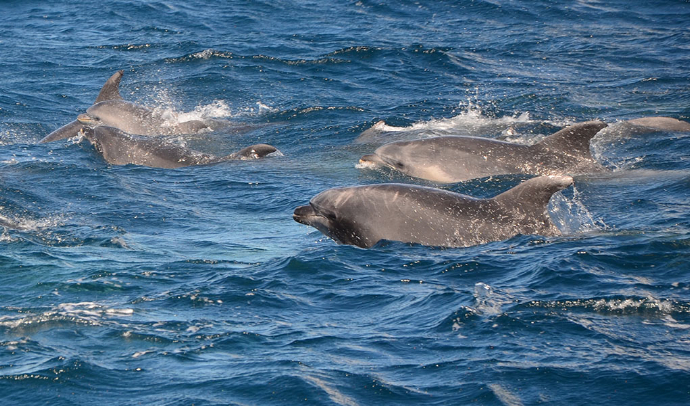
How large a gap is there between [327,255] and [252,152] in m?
6.99

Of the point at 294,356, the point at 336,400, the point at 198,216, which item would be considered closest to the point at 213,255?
the point at 198,216

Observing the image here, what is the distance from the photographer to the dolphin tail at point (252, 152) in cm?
1716

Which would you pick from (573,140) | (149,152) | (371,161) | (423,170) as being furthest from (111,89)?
(573,140)

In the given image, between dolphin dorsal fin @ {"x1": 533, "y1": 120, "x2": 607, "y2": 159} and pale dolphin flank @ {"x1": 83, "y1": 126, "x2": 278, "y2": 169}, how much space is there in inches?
227

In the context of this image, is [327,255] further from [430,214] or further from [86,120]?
[86,120]

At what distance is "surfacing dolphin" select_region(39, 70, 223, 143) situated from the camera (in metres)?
19.2

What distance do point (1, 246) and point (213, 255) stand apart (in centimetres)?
268

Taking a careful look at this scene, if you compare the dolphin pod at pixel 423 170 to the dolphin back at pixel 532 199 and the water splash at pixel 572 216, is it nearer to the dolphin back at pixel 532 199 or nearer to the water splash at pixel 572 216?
the dolphin back at pixel 532 199

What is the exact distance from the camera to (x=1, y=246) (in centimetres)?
1134

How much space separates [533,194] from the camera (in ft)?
32.9

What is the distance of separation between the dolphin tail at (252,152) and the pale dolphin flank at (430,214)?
628 cm

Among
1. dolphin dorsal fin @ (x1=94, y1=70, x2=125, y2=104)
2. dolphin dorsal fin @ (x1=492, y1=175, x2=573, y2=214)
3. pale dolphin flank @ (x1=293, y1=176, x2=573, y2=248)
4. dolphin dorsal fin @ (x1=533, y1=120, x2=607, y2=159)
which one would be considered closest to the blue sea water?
pale dolphin flank @ (x1=293, y1=176, x2=573, y2=248)

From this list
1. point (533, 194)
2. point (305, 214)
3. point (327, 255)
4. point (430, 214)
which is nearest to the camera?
point (533, 194)

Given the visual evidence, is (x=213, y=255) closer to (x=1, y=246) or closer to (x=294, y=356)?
(x=1, y=246)
